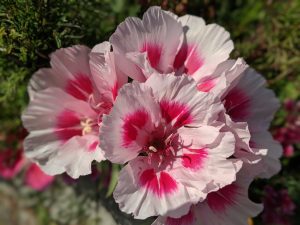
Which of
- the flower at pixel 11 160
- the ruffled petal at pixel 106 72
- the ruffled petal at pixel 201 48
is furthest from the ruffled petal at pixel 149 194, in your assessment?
the flower at pixel 11 160

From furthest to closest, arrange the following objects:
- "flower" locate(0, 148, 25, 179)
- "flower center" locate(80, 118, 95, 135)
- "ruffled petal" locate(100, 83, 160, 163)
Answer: "flower" locate(0, 148, 25, 179), "flower center" locate(80, 118, 95, 135), "ruffled petal" locate(100, 83, 160, 163)

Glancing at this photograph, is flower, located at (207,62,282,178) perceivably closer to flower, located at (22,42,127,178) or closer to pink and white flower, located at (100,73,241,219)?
pink and white flower, located at (100,73,241,219)

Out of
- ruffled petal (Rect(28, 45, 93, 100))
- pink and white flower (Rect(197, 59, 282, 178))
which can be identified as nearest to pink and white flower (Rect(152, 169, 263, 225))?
pink and white flower (Rect(197, 59, 282, 178))

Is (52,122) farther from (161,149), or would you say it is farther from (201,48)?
(201,48)

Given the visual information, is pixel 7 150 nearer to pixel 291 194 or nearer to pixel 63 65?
pixel 63 65

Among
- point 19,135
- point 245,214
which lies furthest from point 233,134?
point 19,135
